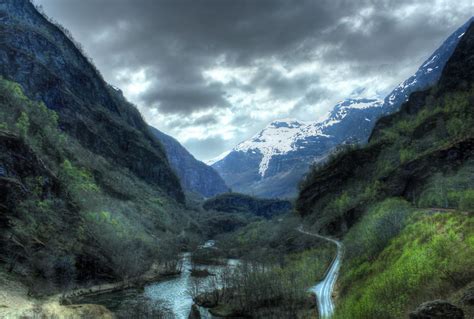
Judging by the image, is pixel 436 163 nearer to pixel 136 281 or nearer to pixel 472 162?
pixel 472 162

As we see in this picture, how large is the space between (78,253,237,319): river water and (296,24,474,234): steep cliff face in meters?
65.2

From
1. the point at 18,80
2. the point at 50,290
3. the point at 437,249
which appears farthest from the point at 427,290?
the point at 18,80

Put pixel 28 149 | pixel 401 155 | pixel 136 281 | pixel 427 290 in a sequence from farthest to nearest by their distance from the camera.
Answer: pixel 401 155
pixel 136 281
pixel 28 149
pixel 427 290

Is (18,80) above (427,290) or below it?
above

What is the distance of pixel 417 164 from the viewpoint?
375 ft

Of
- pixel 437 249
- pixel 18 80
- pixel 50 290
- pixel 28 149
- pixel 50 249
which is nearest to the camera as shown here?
pixel 437 249

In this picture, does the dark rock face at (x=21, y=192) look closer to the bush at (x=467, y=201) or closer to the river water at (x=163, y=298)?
the river water at (x=163, y=298)

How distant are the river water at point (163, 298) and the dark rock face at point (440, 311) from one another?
Answer: 219 ft

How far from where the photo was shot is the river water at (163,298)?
86.8 m

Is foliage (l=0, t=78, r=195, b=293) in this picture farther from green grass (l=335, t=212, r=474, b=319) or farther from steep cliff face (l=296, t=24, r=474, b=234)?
steep cliff face (l=296, t=24, r=474, b=234)

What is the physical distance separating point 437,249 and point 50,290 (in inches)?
3556

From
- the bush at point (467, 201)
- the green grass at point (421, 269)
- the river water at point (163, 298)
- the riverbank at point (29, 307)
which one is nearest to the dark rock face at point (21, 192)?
the riverbank at point (29, 307)

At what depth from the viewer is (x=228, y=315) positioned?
82.2 metres

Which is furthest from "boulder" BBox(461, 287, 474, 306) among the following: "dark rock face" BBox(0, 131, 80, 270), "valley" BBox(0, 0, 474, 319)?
"dark rock face" BBox(0, 131, 80, 270)
